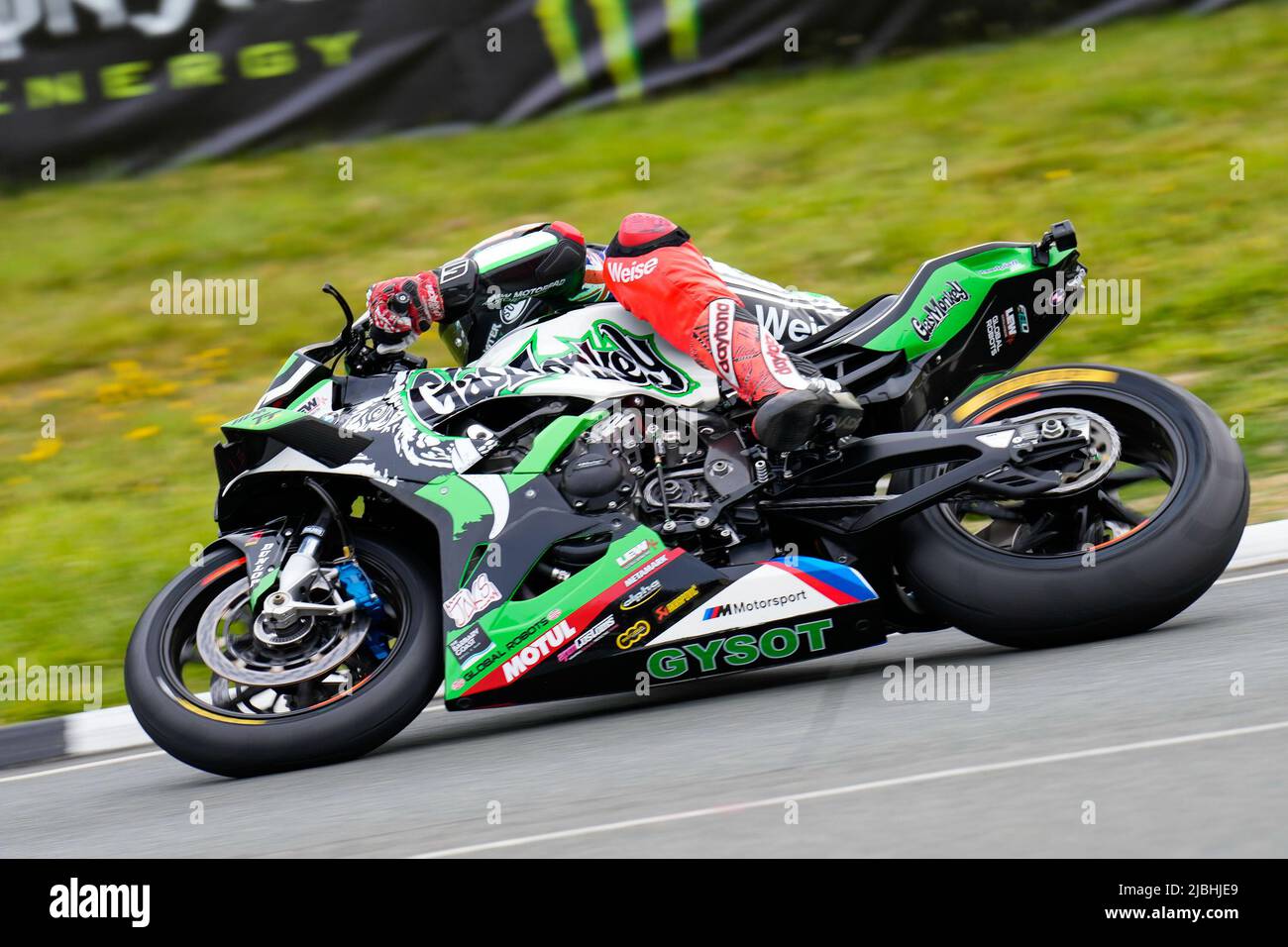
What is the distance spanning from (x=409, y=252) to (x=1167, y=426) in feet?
20.8

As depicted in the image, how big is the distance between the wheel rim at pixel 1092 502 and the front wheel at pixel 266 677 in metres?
1.71

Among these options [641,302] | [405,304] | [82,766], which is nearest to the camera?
[641,302]

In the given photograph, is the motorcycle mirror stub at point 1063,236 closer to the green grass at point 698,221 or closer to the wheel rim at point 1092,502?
the wheel rim at point 1092,502

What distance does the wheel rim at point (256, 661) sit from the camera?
512 centimetres

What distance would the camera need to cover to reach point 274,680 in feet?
16.8

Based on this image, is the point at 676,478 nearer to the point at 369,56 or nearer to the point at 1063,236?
the point at 1063,236

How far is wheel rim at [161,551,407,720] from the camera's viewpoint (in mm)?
5117

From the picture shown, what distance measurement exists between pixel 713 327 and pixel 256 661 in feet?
5.67

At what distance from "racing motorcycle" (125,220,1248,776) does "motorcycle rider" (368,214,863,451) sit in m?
0.16

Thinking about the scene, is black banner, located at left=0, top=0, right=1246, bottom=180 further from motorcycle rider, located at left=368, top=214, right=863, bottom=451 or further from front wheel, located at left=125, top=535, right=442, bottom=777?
front wheel, located at left=125, top=535, right=442, bottom=777

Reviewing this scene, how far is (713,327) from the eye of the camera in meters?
5.24

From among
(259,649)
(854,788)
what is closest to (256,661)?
(259,649)

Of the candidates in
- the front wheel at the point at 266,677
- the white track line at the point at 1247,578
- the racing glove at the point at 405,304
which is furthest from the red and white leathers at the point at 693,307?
the white track line at the point at 1247,578
